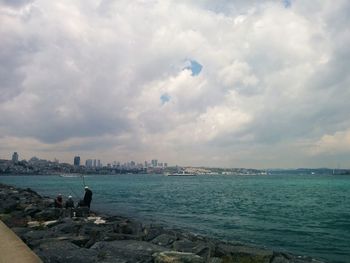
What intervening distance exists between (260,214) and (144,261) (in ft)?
63.9

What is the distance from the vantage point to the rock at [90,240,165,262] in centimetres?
800

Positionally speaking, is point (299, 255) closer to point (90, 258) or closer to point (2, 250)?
point (90, 258)

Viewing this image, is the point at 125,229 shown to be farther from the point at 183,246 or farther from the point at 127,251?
the point at 127,251

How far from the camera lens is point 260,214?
2591 cm

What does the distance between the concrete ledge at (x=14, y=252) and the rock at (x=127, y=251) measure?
1.74 m

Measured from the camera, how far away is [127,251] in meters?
8.49

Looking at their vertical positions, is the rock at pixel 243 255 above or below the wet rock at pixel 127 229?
below

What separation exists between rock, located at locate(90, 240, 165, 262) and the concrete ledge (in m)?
1.74

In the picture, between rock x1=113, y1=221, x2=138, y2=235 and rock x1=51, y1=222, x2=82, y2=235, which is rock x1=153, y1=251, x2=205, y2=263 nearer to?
rock x1=51, y1=222, x2=82, y2=235

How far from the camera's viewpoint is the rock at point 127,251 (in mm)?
8000

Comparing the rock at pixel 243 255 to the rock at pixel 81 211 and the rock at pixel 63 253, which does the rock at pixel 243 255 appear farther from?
the rock at pixel 81 211

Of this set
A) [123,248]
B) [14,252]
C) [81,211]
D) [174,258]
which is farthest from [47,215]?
[174,258]

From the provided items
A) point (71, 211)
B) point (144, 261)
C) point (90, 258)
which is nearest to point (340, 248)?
point (144, 261)

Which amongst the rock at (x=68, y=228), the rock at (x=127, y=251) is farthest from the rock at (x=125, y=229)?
the rock at (x=127, y=251)
